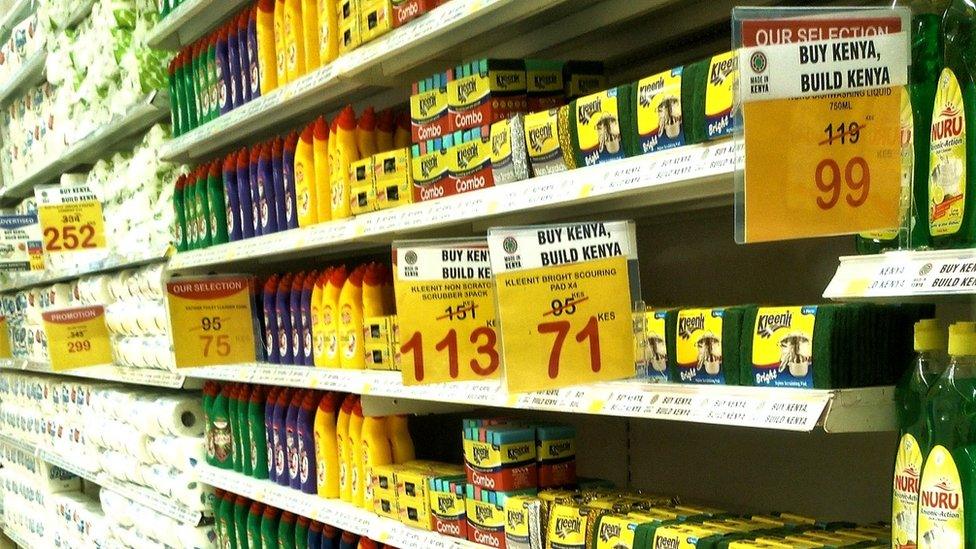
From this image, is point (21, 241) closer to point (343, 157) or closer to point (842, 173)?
point (343, 157)

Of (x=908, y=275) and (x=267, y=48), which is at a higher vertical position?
(x=267, y=48)

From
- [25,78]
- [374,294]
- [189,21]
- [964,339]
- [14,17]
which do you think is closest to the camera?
[964,339]

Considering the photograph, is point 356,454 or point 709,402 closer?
point 709,402

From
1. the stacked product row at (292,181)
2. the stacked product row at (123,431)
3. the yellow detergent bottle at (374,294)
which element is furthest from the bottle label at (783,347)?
the stacked product row at (123,431)

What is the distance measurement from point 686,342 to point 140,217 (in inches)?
107

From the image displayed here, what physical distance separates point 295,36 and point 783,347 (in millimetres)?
1647

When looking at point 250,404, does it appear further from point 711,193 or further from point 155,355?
point 711,193

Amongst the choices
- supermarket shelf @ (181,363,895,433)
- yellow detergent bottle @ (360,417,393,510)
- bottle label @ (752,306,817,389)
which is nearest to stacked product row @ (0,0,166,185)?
yellow detergent bottle @ (360,417,393,510)

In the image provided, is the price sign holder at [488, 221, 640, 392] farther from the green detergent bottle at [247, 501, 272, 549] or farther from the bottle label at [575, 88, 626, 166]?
the green detergent bottle at [247, 501, 272, 549]

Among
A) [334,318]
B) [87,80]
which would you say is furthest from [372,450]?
[87,80]

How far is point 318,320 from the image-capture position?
246 cm

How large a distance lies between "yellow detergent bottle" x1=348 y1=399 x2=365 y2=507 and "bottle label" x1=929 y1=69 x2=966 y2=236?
61.6 inches

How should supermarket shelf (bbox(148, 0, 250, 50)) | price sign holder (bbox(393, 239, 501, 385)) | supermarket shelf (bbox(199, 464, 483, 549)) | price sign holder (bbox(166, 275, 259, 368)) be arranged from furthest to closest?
supermarket shelf (bbox(148, 0, 250, 50)), price sign holder (bbox(166, 275, 259, 368)), supermarket shelf (bbox(199, 464, 483, 549)), price sign holder (bbox(393, 239, 501, 385))

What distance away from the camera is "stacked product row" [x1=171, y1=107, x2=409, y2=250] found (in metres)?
2.28
